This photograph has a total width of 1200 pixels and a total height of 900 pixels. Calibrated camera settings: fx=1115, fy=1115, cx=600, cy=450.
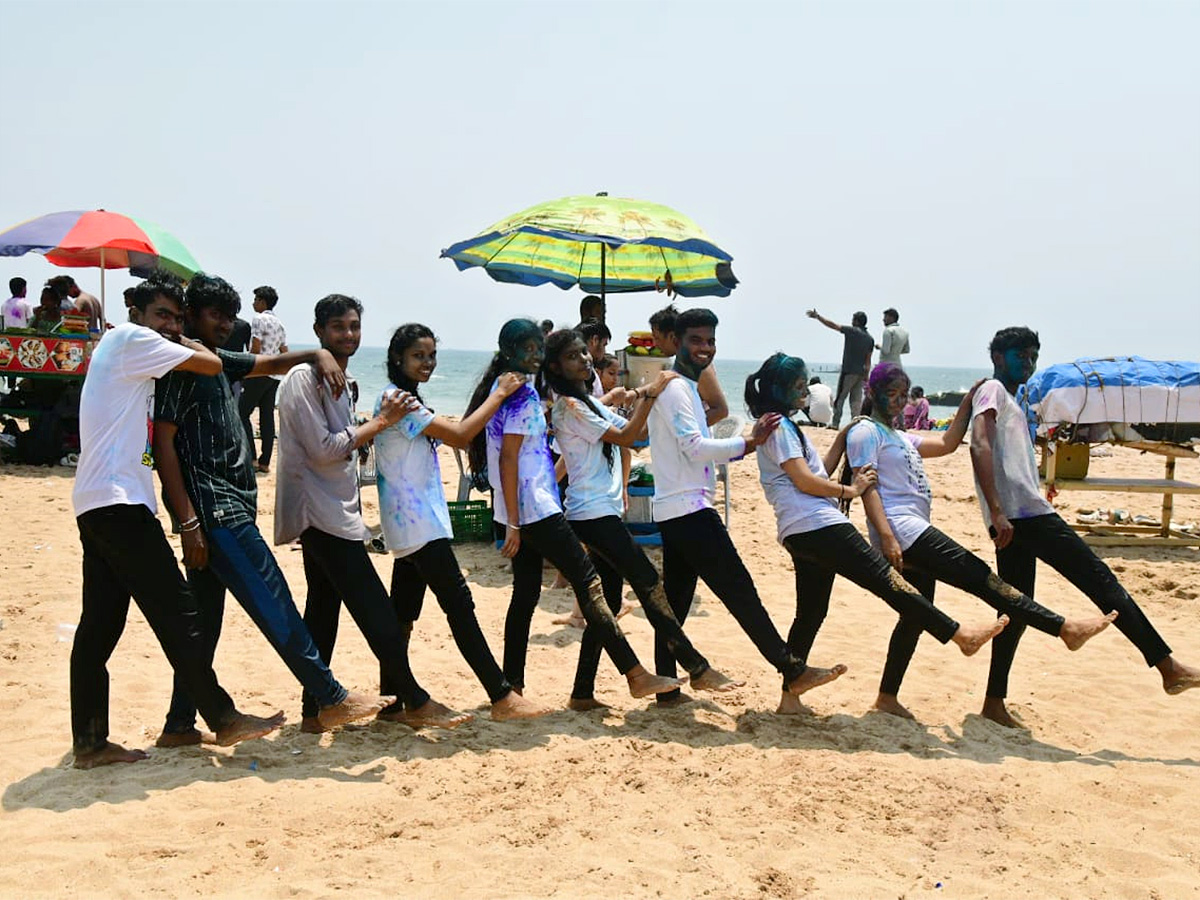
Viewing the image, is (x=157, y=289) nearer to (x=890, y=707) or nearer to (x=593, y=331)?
(x=593, y=331)

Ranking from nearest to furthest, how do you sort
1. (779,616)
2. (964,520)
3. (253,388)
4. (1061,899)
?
1. (1061,899)
2. (779,616)
3. (964,520)
4. (253,388)

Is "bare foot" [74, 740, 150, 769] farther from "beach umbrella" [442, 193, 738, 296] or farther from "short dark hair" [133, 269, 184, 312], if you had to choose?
"beach umbrella" [442, 193, 738, 296]

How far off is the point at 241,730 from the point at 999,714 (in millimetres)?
3437

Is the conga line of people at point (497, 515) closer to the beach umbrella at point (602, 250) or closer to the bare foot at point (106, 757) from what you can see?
the bare foot at point (106, 757)

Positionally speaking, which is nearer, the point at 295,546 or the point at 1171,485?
the point at 295,546

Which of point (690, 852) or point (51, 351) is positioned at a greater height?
point (51, 351)

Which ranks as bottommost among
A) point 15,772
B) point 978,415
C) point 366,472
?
point 15,772

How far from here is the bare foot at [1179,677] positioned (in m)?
5.06

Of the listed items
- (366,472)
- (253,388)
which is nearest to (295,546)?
(366,472)

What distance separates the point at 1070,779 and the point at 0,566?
6673 millimetres

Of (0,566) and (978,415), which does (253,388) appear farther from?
(978,415)

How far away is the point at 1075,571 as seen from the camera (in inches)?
203

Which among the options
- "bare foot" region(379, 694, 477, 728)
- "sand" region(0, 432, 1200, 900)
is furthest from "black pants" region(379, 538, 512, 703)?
"sand" region(0, 432, 1200, 900)

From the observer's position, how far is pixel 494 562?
8.26m
